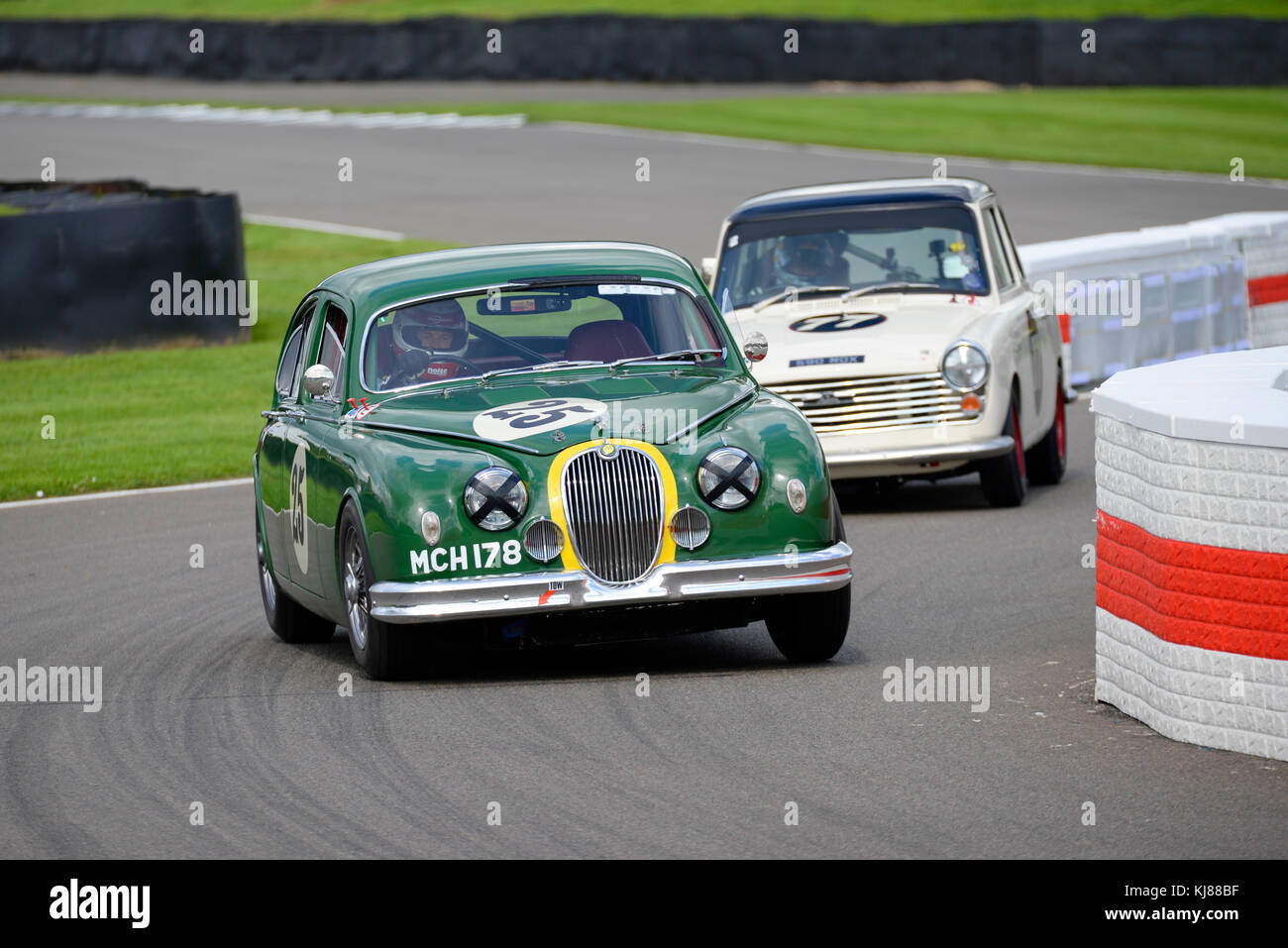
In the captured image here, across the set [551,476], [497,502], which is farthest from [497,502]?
[551,476]

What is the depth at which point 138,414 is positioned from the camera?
A: 18484 millimetres

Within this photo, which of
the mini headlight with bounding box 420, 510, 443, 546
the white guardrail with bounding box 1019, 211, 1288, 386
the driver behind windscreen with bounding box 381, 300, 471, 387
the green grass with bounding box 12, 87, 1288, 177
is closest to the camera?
the mini headlight with bounding box 420, 510, 443, 546

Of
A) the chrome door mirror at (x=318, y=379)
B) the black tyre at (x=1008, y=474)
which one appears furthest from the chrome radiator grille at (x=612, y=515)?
the black tyre at (x=1008, y=474)

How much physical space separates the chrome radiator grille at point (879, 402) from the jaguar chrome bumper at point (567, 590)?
4.50 m

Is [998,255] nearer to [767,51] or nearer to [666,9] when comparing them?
[767,51]

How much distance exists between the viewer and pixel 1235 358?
29.6 feet

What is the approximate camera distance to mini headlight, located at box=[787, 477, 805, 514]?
8.52 metres

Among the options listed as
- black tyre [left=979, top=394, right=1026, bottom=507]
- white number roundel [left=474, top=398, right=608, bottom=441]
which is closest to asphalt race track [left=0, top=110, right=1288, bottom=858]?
black tyre [left=979, top=394, right=1026, bottom=507]

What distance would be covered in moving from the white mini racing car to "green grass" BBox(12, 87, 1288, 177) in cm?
2583

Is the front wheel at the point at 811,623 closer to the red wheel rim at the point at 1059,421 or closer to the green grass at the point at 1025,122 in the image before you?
the red wheel rim at the point at 1059,421

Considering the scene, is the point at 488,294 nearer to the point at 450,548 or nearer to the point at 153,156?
the point at 450,548

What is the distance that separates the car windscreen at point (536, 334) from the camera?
9.34 metres

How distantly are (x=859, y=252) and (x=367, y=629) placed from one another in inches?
236

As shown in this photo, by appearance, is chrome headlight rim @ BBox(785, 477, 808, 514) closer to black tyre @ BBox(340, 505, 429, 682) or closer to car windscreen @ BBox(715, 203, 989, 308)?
black tyre @ BBox(340, 505, 429, 682)
